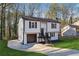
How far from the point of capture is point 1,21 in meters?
4.52

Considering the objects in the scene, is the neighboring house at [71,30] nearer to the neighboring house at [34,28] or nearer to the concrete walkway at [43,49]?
the neighboring house at [34,28]

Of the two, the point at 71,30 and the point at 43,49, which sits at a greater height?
the point at 71,30

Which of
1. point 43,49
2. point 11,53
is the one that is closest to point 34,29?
point 43,49

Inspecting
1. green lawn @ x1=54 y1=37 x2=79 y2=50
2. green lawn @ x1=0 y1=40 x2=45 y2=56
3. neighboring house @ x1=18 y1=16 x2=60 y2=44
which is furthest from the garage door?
green lawn @ x1=54 y1=37 x2=79 y2=50

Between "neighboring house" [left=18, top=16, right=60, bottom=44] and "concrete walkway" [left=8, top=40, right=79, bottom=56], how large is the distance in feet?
0.18

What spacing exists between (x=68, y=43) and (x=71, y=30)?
0.49 feet

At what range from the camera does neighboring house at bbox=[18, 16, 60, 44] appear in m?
4.51

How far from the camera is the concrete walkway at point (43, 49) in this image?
14.7 feet

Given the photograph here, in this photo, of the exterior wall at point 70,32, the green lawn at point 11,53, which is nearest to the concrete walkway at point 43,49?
the green lawn at point 11,53

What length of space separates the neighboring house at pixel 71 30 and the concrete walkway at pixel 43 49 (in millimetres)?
184

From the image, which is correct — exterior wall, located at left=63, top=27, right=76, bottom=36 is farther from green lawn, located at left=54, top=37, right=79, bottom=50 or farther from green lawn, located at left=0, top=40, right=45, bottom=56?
green lawn, located at left=0, top=40, right=45, bottom=56

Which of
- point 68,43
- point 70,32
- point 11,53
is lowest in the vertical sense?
point 11,53

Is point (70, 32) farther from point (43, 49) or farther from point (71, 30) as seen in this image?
point (43, 49)

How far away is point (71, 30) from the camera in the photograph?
455 centimetres
